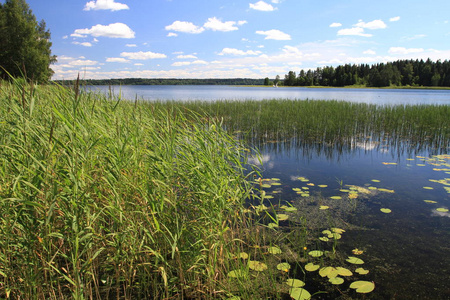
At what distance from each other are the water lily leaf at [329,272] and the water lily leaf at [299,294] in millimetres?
357

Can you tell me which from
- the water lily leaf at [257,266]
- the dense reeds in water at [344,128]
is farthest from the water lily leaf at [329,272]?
the dense reeds in water at [344,128]

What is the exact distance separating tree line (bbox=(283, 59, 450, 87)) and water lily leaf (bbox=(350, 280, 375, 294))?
71.3 m

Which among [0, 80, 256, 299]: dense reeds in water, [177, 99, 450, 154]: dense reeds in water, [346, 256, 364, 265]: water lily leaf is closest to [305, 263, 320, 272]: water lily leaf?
[346, 256, 364, 265]: water lily leaf

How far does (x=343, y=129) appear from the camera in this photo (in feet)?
29.6

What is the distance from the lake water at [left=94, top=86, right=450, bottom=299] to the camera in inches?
106

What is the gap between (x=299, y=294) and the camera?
241 centimetres

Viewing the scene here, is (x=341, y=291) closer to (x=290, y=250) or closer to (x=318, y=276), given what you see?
(x=318, y=276)

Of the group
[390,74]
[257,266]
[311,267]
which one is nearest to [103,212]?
[257,266]

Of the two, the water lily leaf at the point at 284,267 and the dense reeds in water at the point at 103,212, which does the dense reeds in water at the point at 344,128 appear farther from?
the dense reeds in water at the point at 103,212

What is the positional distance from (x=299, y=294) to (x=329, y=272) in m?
0.51

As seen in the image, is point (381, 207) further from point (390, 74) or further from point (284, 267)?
point (390, 74)

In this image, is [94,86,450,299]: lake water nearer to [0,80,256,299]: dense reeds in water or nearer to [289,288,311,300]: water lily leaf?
[289,288,311,300]: water lily leaf

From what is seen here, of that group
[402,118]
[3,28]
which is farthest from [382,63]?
[3,28]

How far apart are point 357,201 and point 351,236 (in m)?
1.17
